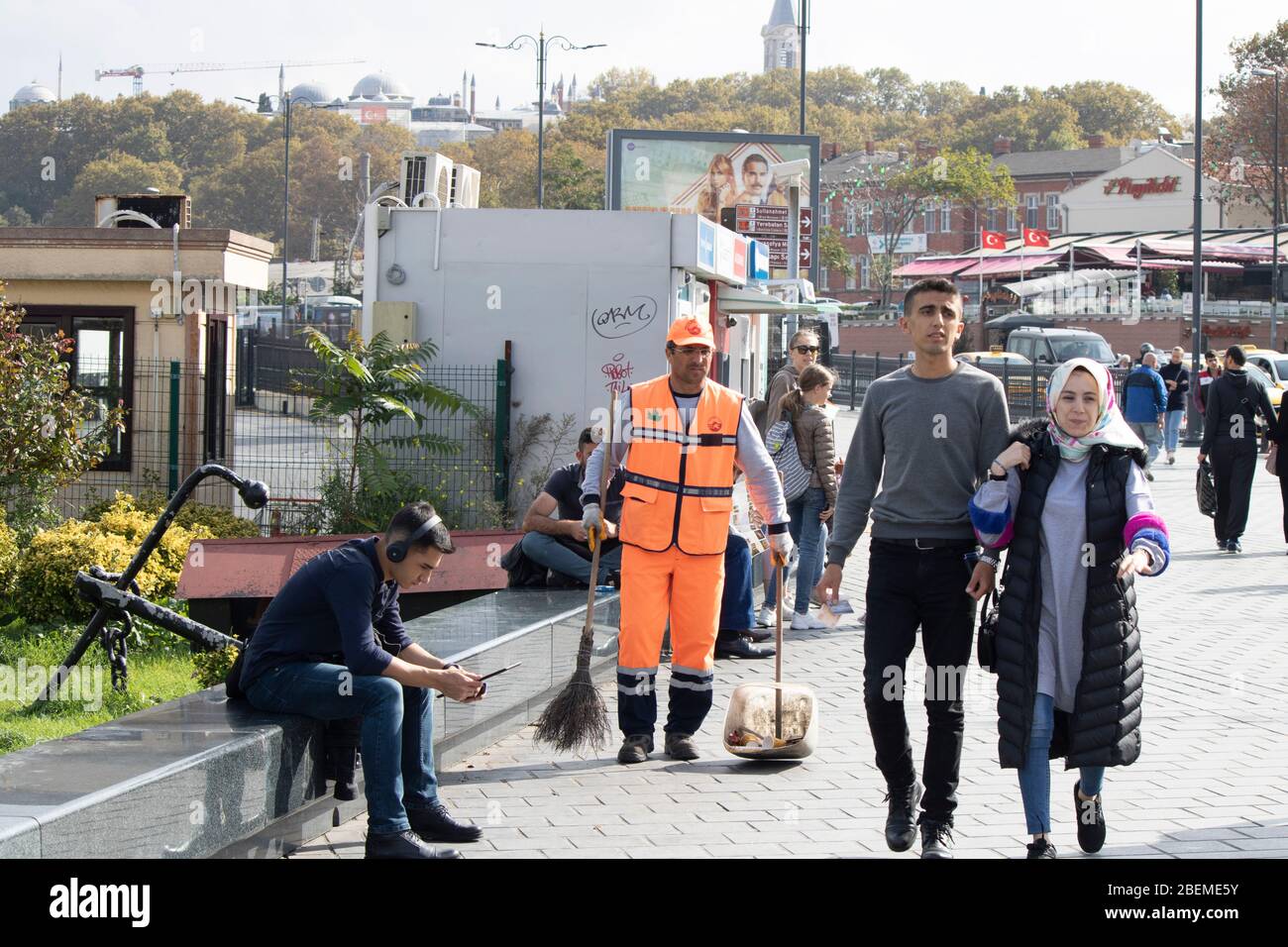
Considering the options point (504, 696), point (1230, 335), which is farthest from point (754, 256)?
point (1230, 335)

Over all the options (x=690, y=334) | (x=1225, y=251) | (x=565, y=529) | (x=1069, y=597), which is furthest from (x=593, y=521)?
(x=1225, y=251)

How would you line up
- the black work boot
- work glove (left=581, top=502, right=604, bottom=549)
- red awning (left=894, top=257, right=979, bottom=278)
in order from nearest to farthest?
the black work boot < work glove (left=581, top=502, right=604, bottom=549) < red awning (left=894, top=257, right=979, bottom=278)

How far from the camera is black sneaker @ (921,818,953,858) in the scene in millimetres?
5555

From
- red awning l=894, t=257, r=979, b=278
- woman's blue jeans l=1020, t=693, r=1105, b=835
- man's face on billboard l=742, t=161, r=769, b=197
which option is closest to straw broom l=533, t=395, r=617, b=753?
woman's blue jeans l=1020, t=693, r=1105, b=835

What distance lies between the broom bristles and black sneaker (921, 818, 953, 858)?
206 cm

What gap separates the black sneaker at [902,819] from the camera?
5641 millimetres

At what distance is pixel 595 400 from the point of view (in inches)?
550

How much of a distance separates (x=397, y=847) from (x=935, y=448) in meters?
2.28

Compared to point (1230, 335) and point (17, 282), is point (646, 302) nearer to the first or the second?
point (17, 282)

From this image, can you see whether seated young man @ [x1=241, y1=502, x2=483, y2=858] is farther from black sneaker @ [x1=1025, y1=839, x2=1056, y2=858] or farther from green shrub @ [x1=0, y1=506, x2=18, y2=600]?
green shrub @ [x1=0, y1=506, x2=18, y2=600]

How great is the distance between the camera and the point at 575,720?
7.32 meters

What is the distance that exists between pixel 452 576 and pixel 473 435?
2868mm

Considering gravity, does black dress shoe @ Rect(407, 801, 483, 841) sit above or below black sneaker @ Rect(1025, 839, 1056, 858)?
below

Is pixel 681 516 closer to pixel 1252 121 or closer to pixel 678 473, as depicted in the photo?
pixel 678 473
